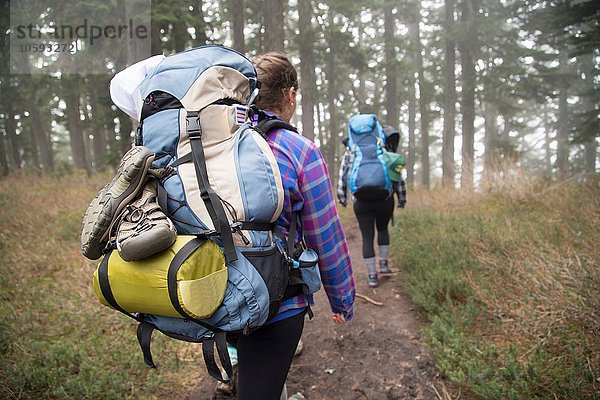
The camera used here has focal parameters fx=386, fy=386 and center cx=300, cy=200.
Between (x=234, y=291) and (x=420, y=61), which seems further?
(x=420, y=61)

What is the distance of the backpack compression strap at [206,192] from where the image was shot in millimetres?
1395

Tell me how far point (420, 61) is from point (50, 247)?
22129mm

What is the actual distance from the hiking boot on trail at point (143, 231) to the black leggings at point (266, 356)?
656 millimetres

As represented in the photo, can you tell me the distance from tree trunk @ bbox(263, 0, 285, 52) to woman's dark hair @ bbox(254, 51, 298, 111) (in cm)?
911

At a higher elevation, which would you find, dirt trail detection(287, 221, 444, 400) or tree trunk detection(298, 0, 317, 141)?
tree trunk detection(298, 0, 317, 141)

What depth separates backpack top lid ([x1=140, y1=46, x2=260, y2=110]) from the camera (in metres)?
1.50

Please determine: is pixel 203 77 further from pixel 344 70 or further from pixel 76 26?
pixel 344 70

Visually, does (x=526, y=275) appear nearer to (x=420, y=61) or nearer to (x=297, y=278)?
(x=297, y=278)

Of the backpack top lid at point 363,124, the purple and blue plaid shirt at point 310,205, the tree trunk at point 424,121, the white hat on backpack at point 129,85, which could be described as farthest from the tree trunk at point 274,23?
the tree trunk at point 424,121

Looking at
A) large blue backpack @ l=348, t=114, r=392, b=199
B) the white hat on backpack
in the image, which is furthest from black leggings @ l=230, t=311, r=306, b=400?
large blue backpack @ l=348, t=114, r=392, b=199

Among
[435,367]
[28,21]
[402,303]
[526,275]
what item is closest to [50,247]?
[402,303]

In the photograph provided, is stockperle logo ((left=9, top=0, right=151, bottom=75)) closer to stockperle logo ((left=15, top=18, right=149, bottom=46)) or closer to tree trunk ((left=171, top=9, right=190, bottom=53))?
stockperle logo ((left=15, top=18, right=149, bottom=46))

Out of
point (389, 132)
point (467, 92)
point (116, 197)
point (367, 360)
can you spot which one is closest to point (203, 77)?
point (116, 197)

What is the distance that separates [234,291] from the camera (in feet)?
4.65
